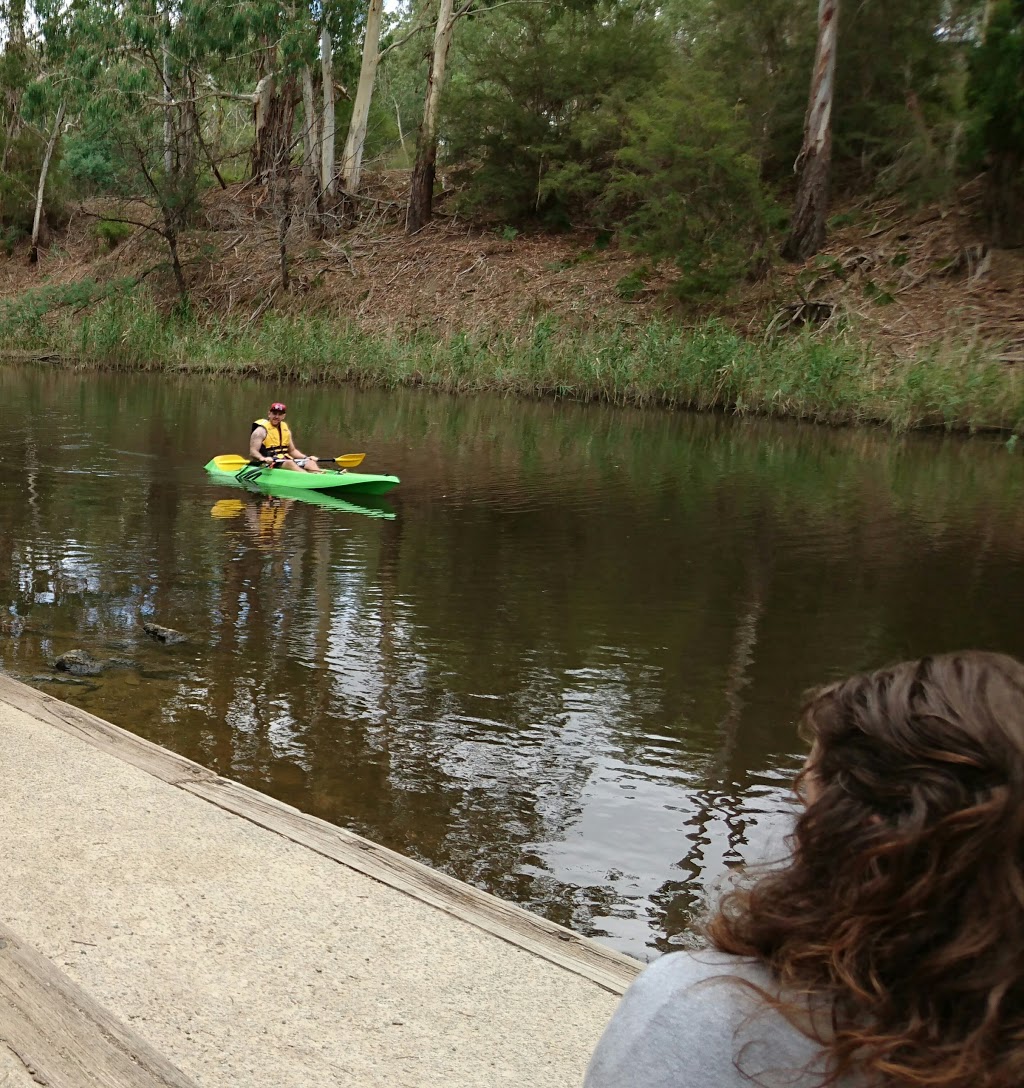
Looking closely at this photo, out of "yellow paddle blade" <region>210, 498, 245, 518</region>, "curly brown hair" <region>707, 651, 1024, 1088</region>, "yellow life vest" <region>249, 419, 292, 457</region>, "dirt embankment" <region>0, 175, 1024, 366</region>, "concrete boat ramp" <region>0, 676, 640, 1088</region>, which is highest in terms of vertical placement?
"dirt embankment" <region>0, 175, 1024, 366</region>

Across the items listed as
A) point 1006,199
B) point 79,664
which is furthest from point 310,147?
point 79,664

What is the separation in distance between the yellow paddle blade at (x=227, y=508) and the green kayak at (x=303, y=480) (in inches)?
30.0

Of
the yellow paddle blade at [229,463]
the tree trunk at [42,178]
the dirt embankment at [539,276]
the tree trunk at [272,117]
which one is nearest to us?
the yellow paddle blade at [229,463]

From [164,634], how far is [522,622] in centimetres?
228

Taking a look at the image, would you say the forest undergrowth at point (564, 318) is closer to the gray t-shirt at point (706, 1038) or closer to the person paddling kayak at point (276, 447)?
the person paddling kayak at point (276, 447)

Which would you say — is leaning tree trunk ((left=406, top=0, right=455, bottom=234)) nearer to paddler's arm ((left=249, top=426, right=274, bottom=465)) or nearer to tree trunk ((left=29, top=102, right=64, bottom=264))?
tree trunk ((left=29, top=102, right=64, bottom=264))

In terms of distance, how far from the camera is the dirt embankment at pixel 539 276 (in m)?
26.6

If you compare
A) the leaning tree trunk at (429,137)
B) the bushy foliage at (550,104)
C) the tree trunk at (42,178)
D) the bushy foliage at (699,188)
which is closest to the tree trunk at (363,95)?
the leaning tree trunk at (429,137)

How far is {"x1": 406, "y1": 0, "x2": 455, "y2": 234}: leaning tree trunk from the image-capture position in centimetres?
3469

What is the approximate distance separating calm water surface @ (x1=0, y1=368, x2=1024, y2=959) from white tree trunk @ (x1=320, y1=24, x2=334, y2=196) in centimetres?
2189

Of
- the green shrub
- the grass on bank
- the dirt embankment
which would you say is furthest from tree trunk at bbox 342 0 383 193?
the green shrub

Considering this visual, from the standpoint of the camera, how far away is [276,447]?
1428cm

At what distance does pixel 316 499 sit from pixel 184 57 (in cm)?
2291

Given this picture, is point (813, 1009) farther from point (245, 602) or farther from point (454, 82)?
point (454, 82)
